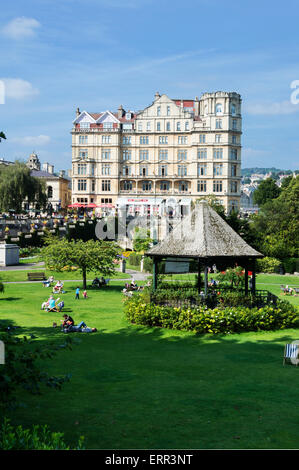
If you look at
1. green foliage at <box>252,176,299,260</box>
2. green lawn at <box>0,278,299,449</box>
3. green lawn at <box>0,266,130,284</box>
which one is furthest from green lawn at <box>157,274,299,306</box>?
green lawn at <box>0,278,299,449</box>

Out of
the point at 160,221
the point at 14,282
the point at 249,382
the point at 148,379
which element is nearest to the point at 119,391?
the point at 148,379

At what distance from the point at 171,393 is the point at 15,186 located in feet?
232

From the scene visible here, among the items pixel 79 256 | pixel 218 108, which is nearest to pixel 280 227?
pixel 79 256

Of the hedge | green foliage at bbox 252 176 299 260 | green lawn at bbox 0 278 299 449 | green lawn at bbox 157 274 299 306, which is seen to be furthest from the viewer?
green foliage at bbox 252 176 299 260

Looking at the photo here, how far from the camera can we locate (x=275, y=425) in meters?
12.6

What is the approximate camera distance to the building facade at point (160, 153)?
10025 cm

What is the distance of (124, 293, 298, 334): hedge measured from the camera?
80.7ft

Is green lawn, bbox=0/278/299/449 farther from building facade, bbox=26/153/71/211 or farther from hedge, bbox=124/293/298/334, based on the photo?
building facade, bbox=26/153/71/211

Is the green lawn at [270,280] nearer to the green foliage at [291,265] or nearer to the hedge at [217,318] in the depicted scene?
the green foliage at [291,265]

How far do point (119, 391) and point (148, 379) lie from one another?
1.58 meters

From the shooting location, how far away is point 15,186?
81.1 metres

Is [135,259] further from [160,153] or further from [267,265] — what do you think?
[160,153]

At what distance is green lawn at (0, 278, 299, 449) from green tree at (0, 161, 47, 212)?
59.3 meters

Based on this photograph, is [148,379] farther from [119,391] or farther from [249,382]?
[249,382]
